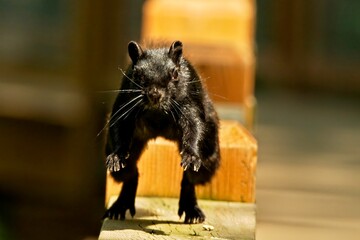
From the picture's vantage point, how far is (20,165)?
9.71 m

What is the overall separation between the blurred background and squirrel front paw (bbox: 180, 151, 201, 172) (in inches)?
→ 53.8

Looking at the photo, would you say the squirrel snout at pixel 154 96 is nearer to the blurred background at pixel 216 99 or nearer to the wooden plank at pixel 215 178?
the wooden plank at pixel 215 178

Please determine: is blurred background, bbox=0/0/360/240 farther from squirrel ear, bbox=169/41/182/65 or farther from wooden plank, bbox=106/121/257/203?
squirrel ear, bbox=169/41/182/65

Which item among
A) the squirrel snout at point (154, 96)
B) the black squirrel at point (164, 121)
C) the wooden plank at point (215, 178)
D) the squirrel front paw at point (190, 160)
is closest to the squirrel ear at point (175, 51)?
the black squirrel at point (164, 121)

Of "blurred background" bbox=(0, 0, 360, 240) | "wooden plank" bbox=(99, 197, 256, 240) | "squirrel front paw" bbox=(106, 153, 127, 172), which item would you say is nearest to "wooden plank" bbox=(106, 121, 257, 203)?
"wooden plank" bbox=(99, 197, 256, 240)

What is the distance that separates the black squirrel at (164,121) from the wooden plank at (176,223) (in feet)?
0.15

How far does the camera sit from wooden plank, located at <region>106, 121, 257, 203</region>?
123 inches

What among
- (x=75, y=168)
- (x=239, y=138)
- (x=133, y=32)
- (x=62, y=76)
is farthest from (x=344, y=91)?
(x=239, y=138)

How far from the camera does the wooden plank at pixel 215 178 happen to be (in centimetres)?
313

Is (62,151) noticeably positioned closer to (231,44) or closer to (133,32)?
(133,32)

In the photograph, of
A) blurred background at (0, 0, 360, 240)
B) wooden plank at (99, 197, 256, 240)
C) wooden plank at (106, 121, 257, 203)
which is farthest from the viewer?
blurred background at (0, 0, 360, 240)

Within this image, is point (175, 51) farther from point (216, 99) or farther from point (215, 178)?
point (216, 99)

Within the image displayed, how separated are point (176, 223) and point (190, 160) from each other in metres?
0.21

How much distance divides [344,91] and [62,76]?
408cm
